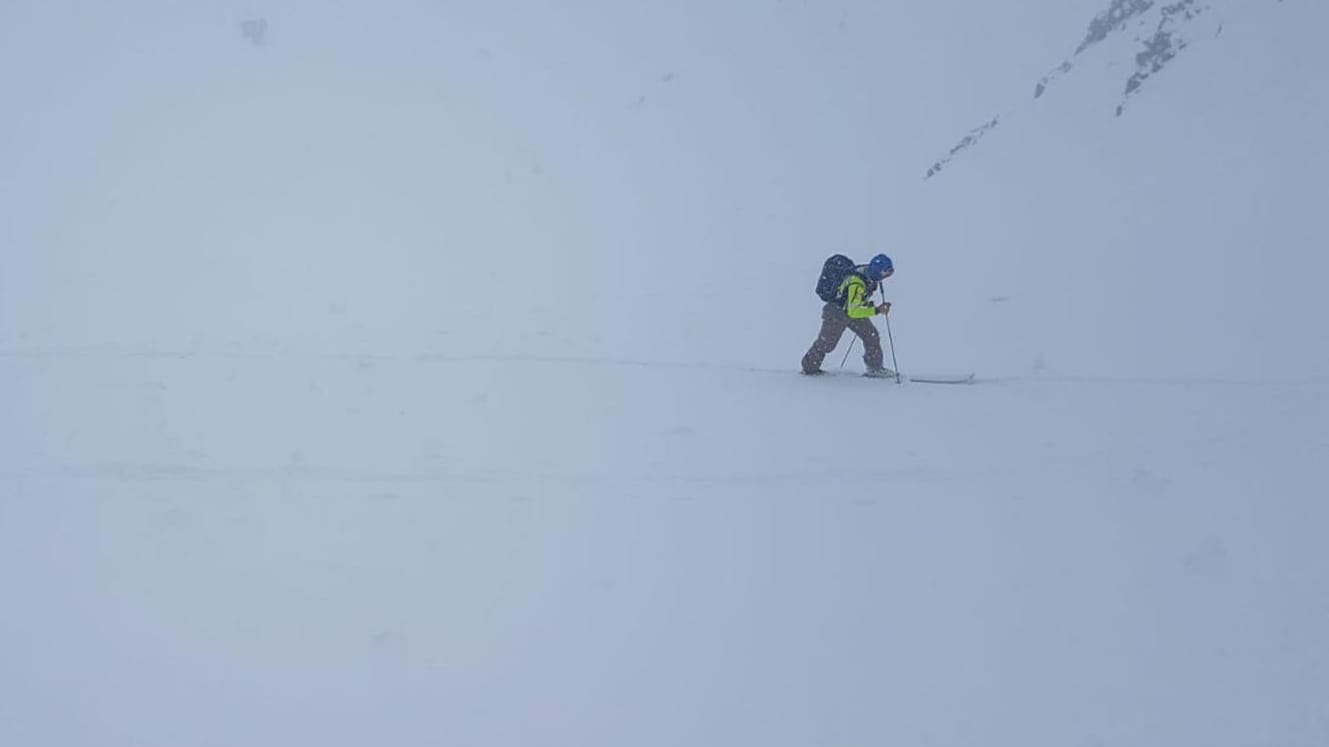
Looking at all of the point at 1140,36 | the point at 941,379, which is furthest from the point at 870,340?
the point at 1140,36

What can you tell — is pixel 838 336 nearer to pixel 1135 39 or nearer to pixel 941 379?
pixel 941 379

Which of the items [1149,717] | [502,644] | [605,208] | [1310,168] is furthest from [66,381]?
[1310,168]

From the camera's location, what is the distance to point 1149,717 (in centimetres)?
346

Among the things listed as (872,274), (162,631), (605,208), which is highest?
(605,208)

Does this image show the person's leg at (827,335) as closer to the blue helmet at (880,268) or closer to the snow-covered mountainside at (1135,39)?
the blue helmet at (880,268)

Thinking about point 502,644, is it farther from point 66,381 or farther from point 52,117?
point 52,117

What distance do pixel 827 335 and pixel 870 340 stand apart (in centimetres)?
46

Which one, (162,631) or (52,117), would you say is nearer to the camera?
(162,631)

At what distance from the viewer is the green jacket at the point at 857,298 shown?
865 cm

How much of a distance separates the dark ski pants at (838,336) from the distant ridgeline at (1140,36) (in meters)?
16.1

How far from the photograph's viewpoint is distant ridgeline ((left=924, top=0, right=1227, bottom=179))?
21797mm

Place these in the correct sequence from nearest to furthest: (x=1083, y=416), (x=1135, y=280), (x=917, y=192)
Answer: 1. (x=1083, y=416)
2. (x=1135, y=280)
3. (x=917, y=192)

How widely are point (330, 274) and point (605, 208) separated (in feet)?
28.3

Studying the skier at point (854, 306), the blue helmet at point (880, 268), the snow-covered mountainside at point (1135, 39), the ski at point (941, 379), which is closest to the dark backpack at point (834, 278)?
Result: the skier at point (854, 306)
